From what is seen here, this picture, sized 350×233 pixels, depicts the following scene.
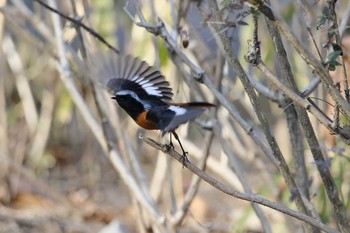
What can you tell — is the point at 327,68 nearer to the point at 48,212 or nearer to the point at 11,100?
the point at 48,212

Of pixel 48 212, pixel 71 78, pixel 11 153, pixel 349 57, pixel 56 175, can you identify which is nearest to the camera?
pixel 349 57

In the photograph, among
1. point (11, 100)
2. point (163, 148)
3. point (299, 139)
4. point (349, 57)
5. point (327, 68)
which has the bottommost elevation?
point (163, 148)

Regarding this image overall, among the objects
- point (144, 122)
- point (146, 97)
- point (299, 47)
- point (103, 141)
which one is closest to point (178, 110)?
point (144, 122)

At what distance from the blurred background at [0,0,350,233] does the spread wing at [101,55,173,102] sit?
0.38ft

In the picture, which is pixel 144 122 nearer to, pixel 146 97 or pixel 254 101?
pixel 146 97

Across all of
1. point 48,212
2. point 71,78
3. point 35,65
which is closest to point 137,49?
point 71,78

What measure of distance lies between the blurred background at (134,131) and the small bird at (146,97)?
0.13m

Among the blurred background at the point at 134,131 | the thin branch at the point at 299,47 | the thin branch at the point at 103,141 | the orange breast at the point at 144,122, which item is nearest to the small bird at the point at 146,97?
the orange breast at the point at 144,122

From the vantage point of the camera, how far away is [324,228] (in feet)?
6.81

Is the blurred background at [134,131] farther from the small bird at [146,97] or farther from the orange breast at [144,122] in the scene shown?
the orange breast at [144,122]

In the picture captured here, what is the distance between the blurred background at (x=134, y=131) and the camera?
3119 millimetres

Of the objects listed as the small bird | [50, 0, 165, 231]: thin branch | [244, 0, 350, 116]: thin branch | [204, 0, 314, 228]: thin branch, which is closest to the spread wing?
the small bird

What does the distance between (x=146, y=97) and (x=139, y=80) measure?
0.11 metres

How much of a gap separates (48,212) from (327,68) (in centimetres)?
318
